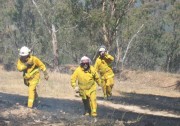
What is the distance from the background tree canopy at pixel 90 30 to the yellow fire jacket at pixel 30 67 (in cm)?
1909

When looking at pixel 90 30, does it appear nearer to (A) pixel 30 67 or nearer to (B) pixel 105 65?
(B) pixel 105 65

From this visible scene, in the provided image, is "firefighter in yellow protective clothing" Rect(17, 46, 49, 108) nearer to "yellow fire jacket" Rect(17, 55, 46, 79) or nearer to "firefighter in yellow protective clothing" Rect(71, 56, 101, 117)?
"yellow fire jacket" Rect(17, 55, 46, 79)

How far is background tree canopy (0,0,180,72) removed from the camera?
3597 centimetres

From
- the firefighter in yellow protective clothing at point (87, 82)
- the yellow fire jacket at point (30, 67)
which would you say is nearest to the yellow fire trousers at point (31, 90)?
the yellow fire jacket at point (30, 67)

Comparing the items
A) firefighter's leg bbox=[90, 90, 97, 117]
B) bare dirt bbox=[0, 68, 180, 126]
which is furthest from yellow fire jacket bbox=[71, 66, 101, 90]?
bare dirt bbox=[0, 68, 180, 126]

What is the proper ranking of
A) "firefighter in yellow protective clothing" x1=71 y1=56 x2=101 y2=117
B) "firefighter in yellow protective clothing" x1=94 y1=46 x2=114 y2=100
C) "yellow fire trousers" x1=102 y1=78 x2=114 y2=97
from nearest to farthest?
"firefighter in yellow protective clothing" x1=71 y1=56 x2=101 y2=117 < "firefighter in yellow protective clothing" x1=94 y1=46 x2=114 y2=100 < "yellow fire trousers" x1=102 y1=78 x2=114 y2=97

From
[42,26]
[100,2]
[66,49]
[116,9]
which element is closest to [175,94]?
[116,9]

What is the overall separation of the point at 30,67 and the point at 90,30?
27533 mm

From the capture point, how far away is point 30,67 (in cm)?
1389

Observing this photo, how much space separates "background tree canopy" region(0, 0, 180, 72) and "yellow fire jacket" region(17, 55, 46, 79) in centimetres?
1909

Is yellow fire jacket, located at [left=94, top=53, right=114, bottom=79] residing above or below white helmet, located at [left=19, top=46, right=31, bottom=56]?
below

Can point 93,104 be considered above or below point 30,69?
A: below

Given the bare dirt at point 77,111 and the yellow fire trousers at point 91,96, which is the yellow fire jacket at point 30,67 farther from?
the yellow fire trousers at point 91,96

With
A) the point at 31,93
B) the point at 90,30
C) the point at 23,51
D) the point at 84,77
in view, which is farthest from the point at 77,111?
the point at 90,30
